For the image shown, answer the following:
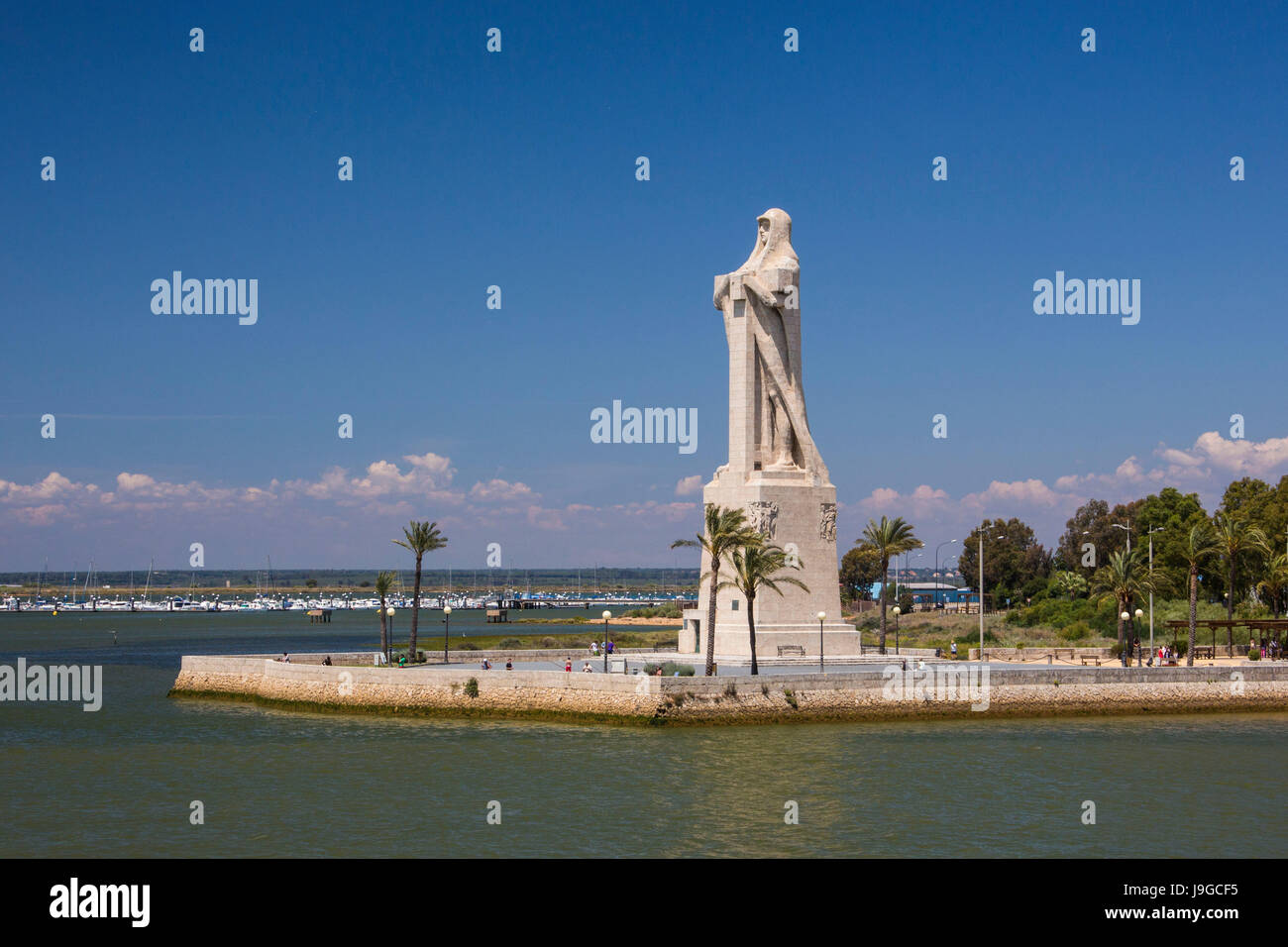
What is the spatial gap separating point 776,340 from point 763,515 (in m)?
7.68

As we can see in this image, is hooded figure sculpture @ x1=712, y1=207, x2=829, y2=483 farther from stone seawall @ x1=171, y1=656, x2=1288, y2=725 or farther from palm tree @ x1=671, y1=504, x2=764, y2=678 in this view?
stone seawall @ x1=171, y1=656, x2=1288, y2=725

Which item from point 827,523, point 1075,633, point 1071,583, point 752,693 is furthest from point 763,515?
point 1071,583

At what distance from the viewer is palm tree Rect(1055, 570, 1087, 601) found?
108312 mm

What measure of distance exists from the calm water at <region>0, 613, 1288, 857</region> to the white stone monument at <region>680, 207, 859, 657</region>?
996 centimetres

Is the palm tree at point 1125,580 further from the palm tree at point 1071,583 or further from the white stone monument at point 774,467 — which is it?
the palm tree at point 1071,583

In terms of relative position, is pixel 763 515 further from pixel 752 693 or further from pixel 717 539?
pixel 752 693

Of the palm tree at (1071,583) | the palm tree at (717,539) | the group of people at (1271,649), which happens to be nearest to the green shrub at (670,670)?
the palm tree at (717,539)

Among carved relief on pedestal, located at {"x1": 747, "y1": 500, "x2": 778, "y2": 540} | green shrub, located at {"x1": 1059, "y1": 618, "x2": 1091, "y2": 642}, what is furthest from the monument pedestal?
green shrub, located at {"x1": 1059, "y1": 618, "x2": 1091, "y2": 642}

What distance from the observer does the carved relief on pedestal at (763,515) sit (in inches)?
2087

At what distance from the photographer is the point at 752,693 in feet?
140

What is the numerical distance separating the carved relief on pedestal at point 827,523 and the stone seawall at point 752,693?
9.13 meters

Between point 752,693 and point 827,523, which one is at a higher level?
point 827,523

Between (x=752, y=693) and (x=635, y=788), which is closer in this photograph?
(x=635, y=788)
